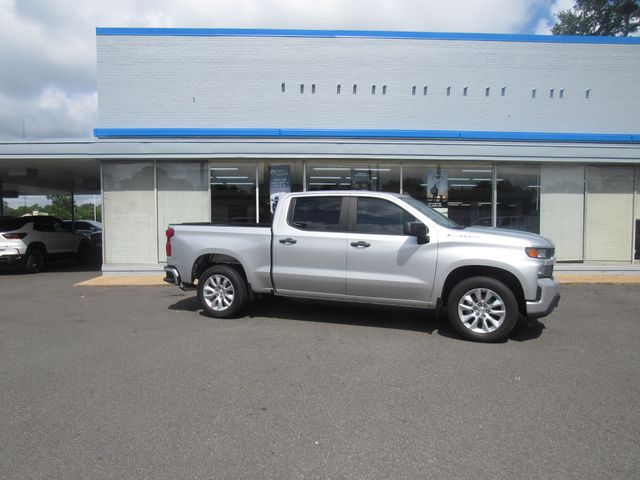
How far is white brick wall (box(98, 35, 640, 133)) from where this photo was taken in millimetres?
13602

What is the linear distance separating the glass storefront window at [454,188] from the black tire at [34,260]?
10.8m

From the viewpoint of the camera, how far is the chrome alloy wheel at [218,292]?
6805 millimetres

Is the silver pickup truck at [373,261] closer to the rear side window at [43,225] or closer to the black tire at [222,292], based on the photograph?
the black tire at [222,292]

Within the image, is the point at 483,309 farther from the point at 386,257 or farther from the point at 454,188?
the point at 454,188

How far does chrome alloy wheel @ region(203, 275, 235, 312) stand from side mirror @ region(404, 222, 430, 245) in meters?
2.78

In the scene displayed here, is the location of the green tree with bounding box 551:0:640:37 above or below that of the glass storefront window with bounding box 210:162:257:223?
above

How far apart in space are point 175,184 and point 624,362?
400 inches

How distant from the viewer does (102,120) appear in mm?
13234

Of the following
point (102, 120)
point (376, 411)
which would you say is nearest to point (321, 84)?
point (102, 120)

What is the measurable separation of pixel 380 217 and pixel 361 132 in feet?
21.8

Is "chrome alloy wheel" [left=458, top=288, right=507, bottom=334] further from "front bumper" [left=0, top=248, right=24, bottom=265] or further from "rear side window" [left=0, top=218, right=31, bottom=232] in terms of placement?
"rear side window" [left=0, top=218, right=31, bottom=232]

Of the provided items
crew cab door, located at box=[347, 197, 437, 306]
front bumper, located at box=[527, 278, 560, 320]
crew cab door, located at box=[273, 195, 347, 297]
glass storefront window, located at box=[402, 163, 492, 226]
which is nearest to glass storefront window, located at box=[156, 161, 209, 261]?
glass storefront window, located at box=[402, 163, 492, 226]

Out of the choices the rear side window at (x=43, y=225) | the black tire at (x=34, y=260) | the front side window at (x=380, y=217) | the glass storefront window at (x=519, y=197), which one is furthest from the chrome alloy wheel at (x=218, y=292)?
the rear side window at (x=43, y=225)

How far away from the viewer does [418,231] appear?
5.75 meters
